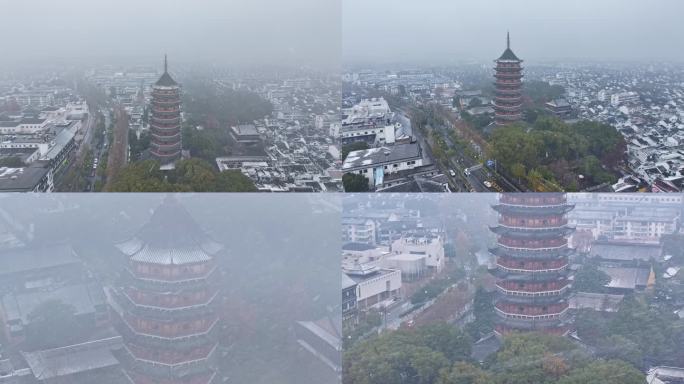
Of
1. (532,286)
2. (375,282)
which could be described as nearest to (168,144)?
(375,282)

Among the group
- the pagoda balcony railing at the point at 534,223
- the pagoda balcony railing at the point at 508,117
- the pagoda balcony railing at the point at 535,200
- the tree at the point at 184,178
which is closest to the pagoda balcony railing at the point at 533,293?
the pagoda balcony railing at the point at 534,223

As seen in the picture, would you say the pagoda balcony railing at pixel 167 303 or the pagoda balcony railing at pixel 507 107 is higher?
the pagoda balcony railing at pixel 507 107

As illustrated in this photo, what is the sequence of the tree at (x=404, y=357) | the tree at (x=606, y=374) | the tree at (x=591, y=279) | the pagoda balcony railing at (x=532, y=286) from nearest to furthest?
the tree at (x=606, y=374), the tree at (x=404, y=357), the tree at (x=591, y=279), the pagoda balcony railing at (x=532, y=286)

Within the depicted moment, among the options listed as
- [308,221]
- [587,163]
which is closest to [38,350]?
[308,221]

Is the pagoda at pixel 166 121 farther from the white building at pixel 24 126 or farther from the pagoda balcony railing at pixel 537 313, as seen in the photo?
the pagoda balcony railing at pixel 537 313

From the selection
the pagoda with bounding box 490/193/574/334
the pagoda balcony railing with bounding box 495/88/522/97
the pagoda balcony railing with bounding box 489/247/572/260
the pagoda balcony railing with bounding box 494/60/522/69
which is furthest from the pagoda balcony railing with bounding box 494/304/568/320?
the pagoda balcony railing with bounding box 494/60/522/69

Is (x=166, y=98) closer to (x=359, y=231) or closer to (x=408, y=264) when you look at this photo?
(x=359, y=231)
